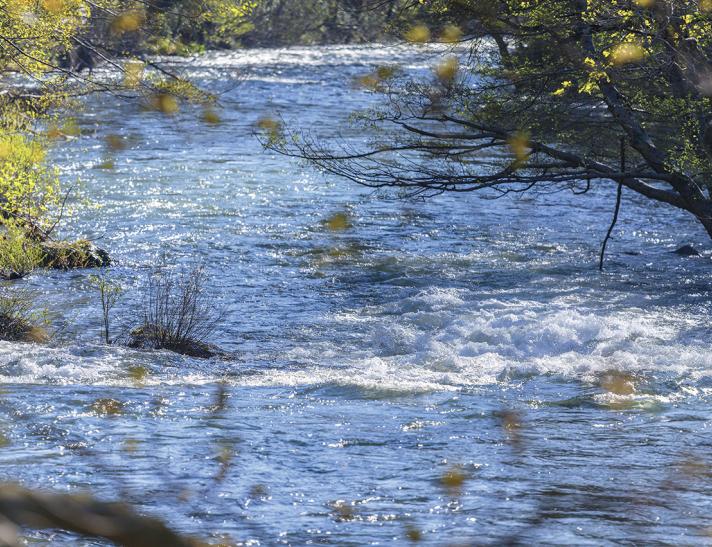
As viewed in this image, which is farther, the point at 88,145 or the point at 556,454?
the point at 88,145

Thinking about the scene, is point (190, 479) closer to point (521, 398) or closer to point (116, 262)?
point (521, 398)

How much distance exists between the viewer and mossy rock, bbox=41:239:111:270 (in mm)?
12867

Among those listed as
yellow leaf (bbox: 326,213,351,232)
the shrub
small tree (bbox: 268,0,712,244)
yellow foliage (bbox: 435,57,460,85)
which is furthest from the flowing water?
yellow foliage (bbox: 435,57,460,85)

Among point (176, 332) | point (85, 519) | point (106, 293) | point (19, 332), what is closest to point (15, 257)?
point (106, 293)

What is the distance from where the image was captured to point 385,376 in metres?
8.42

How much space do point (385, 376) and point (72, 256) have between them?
6107 mm

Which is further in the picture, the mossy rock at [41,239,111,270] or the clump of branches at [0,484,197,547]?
the mossy rock at [41,239,111,270]

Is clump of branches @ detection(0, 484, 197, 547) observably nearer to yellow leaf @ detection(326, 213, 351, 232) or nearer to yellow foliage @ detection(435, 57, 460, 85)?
yellow foliage @ detection(435, 57, 460, 85)

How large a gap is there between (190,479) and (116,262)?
8319mm

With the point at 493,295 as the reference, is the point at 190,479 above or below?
above

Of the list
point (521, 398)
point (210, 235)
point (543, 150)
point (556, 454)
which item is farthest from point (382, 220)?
point (556, 454)

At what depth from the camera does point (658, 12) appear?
964 centimetres

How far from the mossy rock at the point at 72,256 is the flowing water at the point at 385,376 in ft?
1.04

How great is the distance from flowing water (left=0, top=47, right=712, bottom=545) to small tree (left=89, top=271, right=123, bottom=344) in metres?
0.14
